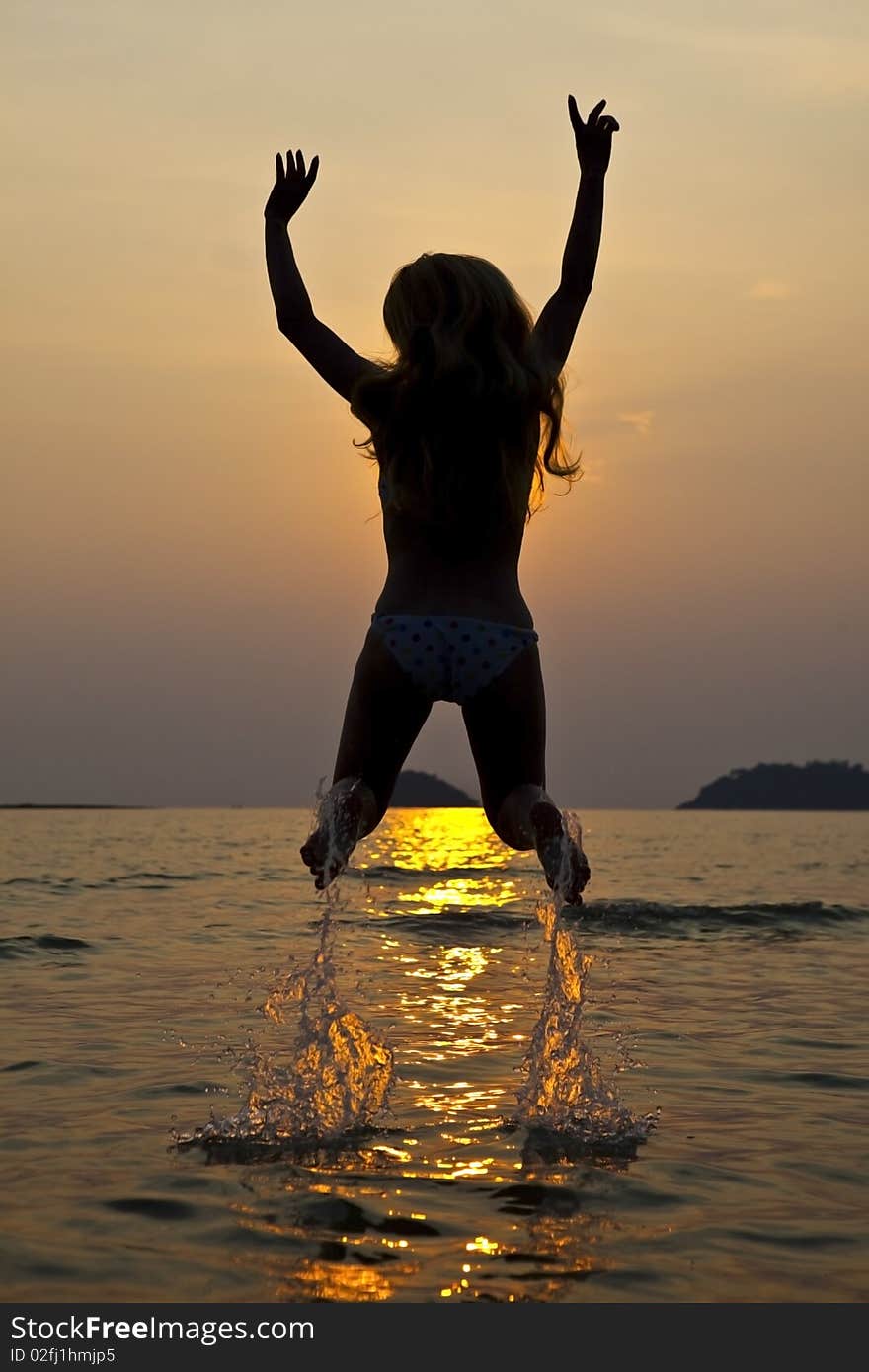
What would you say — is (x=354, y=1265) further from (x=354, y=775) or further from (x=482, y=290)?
(x=482, y=290)

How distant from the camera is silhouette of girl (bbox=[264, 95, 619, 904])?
4.78 metres

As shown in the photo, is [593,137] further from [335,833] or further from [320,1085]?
[320,1085]

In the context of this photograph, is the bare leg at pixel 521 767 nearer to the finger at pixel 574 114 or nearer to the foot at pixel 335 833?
the foot at pixel 335 833

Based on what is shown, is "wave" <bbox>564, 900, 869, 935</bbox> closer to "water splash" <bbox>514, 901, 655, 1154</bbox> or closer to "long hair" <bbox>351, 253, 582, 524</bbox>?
"water splash" <bbox>514, 901, 655, 1154</bbox>

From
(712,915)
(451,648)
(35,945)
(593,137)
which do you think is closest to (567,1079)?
(451,648)

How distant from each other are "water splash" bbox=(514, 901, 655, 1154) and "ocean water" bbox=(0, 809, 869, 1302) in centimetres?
2

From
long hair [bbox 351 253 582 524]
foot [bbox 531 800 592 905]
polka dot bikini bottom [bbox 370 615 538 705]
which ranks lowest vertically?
foot [bbox 531 800 592 905]

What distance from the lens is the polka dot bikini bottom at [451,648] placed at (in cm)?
476

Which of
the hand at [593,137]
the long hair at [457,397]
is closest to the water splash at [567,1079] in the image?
the long hair at [457,397]

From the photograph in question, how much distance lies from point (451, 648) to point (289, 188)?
185 cm

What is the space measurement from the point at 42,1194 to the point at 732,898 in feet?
59.7

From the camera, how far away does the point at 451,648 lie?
4.76 m

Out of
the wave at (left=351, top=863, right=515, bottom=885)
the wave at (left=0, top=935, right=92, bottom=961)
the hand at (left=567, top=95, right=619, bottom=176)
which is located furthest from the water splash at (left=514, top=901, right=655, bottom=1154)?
the wave at (left=351, top=863, right=515, bottom=885)
